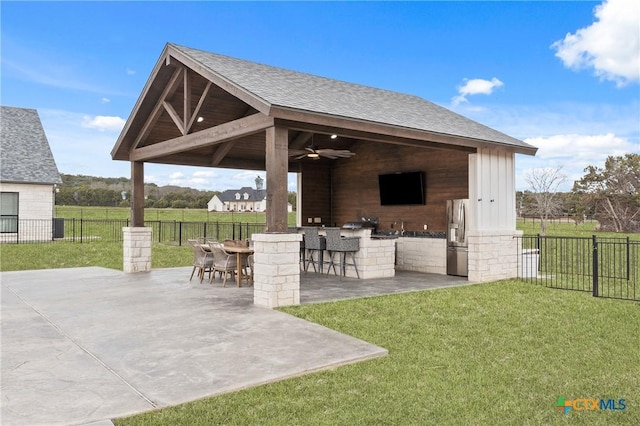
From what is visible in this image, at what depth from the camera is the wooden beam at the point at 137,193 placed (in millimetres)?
10469

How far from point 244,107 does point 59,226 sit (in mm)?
12249

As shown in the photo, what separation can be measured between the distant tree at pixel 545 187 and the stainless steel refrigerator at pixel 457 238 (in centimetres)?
2076

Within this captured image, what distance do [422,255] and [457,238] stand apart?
107 centimetres

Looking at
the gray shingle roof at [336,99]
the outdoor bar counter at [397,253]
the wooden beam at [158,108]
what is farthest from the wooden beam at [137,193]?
the outdoor bar counter at [397,253]

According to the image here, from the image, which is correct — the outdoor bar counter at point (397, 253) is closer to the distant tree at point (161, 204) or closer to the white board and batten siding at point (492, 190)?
the white board and batten siding at point (492, 190)

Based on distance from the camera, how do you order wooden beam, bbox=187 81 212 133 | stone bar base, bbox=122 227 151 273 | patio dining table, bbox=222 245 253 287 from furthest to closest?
stone bar base, bbox=122 227 151 273 < patio dining table, bbox=222 245 253 287 < wooden beam, bbox=187 81 212 133

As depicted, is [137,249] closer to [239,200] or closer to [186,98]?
[186,98]

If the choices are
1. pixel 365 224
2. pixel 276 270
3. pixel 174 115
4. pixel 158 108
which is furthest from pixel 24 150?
pixel 276 270

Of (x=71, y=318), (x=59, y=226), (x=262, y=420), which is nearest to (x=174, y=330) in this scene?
(x=71, y=318)

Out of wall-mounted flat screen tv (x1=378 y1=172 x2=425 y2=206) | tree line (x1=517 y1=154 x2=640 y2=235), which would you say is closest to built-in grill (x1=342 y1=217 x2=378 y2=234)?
wall-mounted flat screen tv (x1=378 y1=172 x2=425 y2=206)

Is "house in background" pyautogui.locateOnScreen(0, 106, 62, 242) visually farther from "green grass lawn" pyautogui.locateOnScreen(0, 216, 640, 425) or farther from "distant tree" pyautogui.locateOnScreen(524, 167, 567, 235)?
Answer: "distant tree" pyautogui.locateOnScreen(524, 167, 567, 235)

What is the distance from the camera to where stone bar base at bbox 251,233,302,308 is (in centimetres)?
638

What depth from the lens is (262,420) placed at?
2.95m

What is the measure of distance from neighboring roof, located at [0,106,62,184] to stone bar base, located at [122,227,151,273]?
31.1 ft
